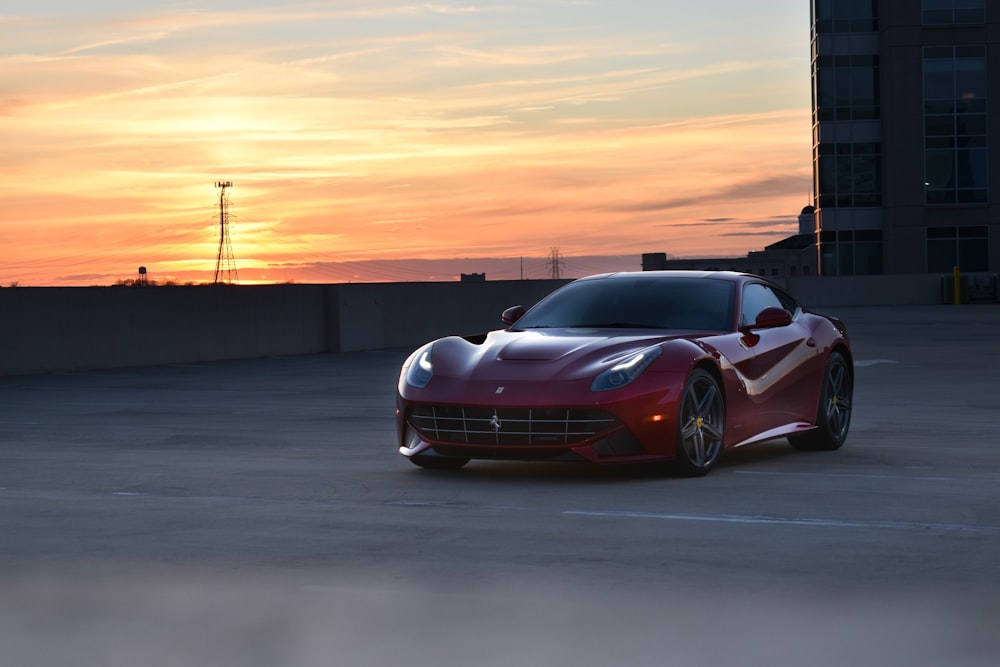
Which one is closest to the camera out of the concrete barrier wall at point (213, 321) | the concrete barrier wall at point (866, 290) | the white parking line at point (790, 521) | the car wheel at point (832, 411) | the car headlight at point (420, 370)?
the white parking line at point (790, 521)

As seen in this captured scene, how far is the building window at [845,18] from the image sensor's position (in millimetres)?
77500

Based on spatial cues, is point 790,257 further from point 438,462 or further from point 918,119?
point 438,462

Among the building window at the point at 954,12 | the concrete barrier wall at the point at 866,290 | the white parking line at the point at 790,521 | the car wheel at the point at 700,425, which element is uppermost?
the building window at the point at 954,12

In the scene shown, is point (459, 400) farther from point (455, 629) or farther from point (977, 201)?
point (977, 201)

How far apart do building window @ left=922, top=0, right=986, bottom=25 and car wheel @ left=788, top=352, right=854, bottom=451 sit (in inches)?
2638

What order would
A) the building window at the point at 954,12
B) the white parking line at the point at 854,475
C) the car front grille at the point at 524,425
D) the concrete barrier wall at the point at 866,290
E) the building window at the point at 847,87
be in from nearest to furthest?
the car front grille at the point at 524,425 < the white parking line at the point at 854,475 < the concrete barrier wall at the point at 866,290 < the building window at the point at 954,12 < the building window at the point at 847,87

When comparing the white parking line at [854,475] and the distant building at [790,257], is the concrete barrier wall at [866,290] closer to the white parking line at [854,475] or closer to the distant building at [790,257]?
the white parking line at [854,475]

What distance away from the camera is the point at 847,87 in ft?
256

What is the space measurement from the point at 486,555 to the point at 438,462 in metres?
3.40

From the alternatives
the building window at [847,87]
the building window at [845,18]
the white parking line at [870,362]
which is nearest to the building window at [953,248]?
the building window at [847,87]

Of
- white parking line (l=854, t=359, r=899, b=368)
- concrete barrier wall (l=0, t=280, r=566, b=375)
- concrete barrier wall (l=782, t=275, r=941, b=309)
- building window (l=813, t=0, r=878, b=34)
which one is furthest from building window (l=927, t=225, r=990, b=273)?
white parking line (l=854, t=359, r=899, b=368)

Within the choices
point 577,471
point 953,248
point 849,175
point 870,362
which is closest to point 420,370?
point 577,471

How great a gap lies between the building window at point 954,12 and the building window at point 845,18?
2.64 meters

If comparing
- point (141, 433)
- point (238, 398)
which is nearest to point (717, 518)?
point (141, 433)
